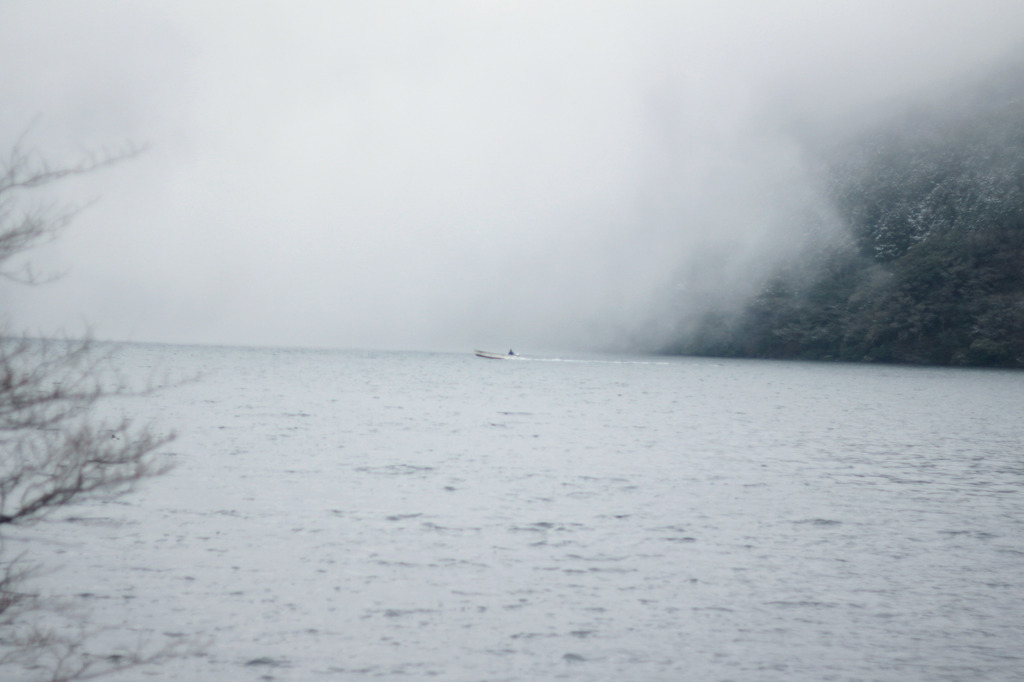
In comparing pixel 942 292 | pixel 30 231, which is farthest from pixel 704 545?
pixel 942 292

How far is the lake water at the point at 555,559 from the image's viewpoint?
1532 cm

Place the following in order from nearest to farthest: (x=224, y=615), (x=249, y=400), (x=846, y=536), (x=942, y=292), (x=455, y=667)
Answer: (x=455, y=667)
(x=224, y=615)
(x=846, y=536)
(x=249, y=400)
(x=942, y=292)

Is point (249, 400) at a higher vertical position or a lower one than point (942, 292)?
lower

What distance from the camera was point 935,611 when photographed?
18156 mm

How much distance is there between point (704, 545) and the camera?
2416 centimetres

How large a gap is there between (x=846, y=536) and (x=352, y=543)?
13.2 metres

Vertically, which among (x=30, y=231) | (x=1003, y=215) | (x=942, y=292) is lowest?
(x=30, y=231)

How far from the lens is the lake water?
50.3ft

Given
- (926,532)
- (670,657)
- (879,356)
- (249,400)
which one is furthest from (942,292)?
(670,657)

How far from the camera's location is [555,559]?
72.0 ft

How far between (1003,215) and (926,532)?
180 meters

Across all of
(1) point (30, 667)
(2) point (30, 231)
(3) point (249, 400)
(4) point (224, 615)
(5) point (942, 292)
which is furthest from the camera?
(5) point (942, 292)

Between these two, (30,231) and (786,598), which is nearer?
(30,231)

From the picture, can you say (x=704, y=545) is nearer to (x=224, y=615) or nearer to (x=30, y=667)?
(x=224, y=615)
